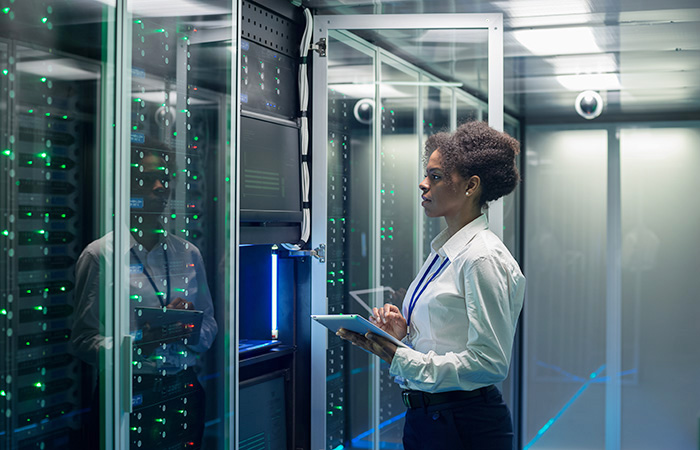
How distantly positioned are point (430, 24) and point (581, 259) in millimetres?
3489

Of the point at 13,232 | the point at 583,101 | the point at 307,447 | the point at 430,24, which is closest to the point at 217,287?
the point at 13,232

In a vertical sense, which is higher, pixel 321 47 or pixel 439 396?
pixel 321 47

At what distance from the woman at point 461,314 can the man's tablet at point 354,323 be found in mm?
30

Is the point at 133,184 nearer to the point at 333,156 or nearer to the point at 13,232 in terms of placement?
the point at 13,232

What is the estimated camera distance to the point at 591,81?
4.98 m

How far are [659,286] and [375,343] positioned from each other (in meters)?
4.28

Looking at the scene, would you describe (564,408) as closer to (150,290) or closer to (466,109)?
(466,109)

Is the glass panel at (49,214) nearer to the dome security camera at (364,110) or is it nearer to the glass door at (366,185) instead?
the glass door at (366,185)

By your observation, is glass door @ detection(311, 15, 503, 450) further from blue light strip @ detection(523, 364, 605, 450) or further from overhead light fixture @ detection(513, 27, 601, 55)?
blue light strip @ detection(523, 364, 605, 450)

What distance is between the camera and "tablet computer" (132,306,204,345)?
6.57ft

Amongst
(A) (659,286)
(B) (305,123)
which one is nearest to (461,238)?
(B) (305,123)

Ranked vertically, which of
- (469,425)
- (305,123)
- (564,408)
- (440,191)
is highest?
(305,123)

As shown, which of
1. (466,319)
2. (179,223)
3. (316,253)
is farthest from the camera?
(316,253)

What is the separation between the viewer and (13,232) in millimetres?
1589
